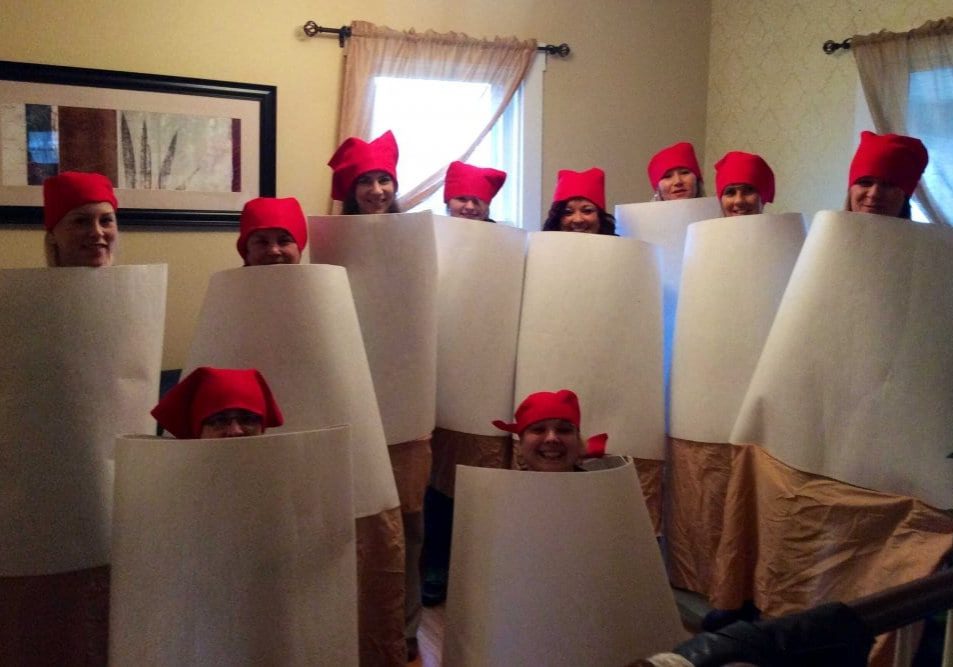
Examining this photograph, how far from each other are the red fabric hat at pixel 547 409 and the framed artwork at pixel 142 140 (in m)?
1.52

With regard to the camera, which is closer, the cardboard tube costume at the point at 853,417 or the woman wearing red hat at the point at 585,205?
the cardboard tube costume at the point at 853,417

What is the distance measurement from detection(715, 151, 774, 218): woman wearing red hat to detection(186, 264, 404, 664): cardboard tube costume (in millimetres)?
982

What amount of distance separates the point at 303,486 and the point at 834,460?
1003 millimetres

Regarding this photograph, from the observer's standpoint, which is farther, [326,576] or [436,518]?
[436,518]

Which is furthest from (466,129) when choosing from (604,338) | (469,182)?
(604,338)

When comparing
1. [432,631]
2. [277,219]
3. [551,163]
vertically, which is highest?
[551,163]

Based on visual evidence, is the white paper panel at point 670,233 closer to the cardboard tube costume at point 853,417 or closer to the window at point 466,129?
the cardboard tube costume at point 853,417

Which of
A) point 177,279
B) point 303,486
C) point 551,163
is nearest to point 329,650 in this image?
point 303,486

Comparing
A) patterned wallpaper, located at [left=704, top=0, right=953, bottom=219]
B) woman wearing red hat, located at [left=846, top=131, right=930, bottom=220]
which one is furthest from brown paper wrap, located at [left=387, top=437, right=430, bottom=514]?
patterned wallpaper, located at [left=704, top=0, right=953, bottom=219]

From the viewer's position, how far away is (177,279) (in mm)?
2734

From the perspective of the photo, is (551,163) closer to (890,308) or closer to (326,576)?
(890,308)

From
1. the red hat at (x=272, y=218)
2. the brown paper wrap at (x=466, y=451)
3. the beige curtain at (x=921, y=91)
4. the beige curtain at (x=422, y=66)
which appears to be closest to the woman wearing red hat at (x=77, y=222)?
the red hat at (x=272, y=218)

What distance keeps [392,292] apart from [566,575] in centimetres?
71

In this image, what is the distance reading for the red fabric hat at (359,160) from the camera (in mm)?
1907
